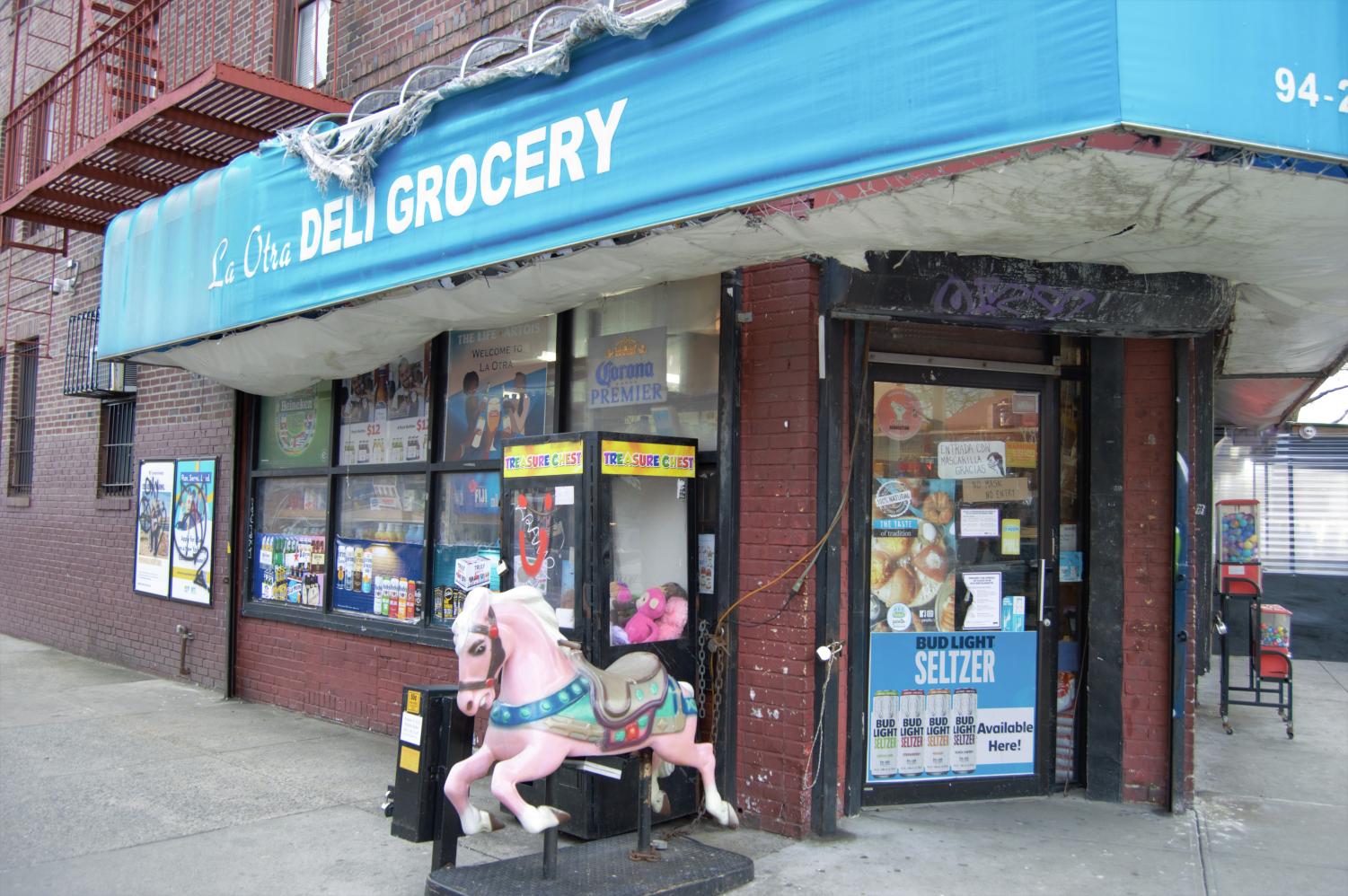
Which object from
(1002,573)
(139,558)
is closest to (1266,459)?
(1002,573)

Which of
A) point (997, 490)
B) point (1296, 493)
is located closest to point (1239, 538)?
point (1296, 493)

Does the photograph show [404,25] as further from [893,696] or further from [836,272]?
[893,696]

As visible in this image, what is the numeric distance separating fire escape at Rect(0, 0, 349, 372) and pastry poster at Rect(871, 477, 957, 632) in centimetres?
553

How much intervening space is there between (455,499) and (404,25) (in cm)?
400

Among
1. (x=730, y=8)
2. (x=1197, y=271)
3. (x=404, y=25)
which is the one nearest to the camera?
(x=730, y=8)

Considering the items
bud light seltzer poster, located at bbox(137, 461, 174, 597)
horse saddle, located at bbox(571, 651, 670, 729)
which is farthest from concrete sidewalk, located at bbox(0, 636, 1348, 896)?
bud light seltzer poster, located at bbox(137, 461, 174, 597)

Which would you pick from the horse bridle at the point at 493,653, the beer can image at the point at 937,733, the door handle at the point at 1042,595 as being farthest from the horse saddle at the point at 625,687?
the door handle at the point at 1042,595

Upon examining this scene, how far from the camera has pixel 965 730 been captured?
6199 millimetres

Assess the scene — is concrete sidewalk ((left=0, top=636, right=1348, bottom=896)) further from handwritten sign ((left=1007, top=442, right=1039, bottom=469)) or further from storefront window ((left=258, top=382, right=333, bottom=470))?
storefront window ((left=258, top=382, right=333, bottom=470))

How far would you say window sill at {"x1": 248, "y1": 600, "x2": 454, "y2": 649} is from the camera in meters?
7.52

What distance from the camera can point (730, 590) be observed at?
579cm

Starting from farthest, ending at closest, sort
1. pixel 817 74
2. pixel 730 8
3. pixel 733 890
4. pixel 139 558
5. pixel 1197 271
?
pixel 139 558 → pixel 1197 271 → pixel 733 890 → pixel 730 8 → pixel 817 74

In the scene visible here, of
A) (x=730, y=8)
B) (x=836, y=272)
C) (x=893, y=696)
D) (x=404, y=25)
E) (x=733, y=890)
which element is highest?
(x=404, y=25)

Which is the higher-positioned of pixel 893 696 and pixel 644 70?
pixel 644 70
